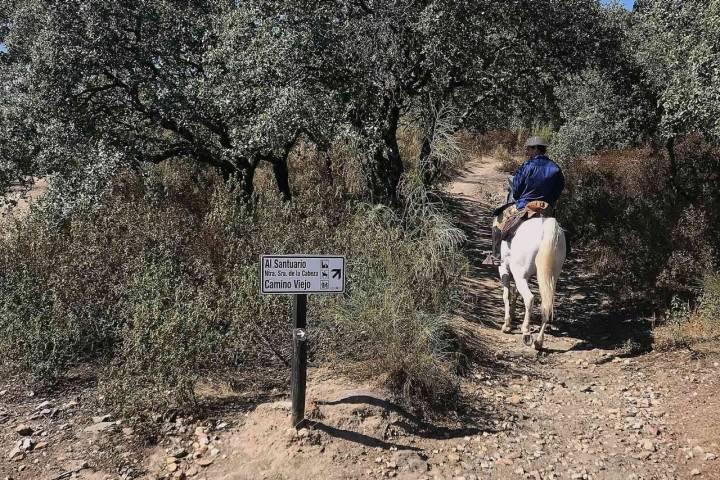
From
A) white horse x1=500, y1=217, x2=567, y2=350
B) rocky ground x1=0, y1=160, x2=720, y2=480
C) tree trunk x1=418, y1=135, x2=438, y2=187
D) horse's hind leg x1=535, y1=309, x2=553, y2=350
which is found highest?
tree trunk x1=418, y1=135, x2=438, y2=187

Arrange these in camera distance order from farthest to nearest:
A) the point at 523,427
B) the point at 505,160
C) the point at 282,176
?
the point at 505,160, the point at 282,176, the point at 523,427

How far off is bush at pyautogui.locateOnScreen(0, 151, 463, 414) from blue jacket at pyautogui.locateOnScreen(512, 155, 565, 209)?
1.11m

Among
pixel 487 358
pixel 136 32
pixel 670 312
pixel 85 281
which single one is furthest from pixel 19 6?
pixel 670 312

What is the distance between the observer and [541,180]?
666 centimetres

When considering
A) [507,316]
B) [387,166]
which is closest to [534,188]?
[507,316]

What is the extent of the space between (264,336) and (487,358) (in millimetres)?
2295

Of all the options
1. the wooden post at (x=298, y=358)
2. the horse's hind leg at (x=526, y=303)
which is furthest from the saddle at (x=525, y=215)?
the wooden post at (x=298, y=358)

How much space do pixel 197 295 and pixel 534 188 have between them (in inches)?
155

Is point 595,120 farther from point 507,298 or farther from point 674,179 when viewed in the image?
point 507,298

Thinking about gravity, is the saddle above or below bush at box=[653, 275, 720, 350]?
above

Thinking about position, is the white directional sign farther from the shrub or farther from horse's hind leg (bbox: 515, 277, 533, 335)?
the shrub

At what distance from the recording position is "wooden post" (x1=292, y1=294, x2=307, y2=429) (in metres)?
4.08

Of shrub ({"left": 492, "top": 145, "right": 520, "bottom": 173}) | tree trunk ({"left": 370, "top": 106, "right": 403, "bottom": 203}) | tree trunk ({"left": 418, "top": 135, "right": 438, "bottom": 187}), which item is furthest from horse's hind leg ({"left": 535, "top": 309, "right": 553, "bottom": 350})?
shrub ({"left": 492, "top": 145, "right": 520, "bottom": 173})

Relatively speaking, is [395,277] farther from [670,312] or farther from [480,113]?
[480,113]
